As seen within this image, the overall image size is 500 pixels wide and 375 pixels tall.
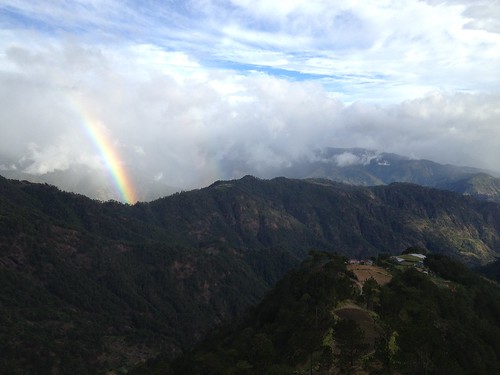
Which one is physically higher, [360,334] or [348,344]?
[360,334]

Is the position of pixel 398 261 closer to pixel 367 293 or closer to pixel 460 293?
pixel 460 293

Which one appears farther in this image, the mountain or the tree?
the mountain

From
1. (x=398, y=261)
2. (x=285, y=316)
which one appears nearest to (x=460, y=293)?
(x=398, y=261)

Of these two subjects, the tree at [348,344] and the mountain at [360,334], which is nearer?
the tree at [348,344]

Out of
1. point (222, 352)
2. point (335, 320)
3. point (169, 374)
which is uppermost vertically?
point (335, 320)

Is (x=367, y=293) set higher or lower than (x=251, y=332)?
higher

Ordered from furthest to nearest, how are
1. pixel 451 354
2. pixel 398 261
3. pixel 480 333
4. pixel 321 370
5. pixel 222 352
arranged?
pixel 398 261 < pixel 480 333 < pixel 222 352 < pixel 451 354 < pixel 321 370

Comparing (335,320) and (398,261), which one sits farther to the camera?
(398,261)

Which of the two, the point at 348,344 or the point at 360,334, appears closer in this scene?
the point at 348,344
